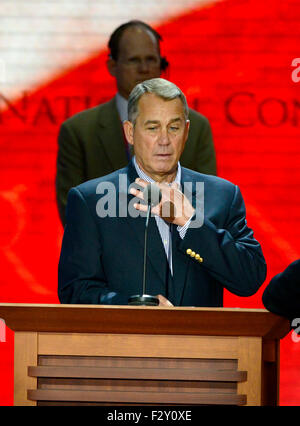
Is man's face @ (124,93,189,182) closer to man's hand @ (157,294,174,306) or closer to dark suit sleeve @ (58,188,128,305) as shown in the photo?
dark suit sleeve @ (58,188,128,305)

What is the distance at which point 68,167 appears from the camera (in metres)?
4.35

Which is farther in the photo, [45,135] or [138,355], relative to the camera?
[45,135]

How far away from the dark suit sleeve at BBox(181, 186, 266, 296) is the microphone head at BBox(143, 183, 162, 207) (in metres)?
0.13

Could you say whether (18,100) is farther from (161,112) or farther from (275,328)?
(275,328)

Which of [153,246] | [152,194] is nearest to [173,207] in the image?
[152,194]

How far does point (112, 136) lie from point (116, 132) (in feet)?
0.09

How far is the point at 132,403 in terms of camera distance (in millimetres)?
2463

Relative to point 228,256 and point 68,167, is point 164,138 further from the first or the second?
point 68,167

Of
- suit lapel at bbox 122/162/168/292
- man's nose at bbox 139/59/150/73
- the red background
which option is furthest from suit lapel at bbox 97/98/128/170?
suit lapel at bbox 122/162/168/292

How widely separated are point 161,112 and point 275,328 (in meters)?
0.87

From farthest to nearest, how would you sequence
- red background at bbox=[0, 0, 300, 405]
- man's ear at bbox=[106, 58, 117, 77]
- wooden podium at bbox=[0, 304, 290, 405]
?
red background at bbox=[0, 0, 300, 405], man's ear at bbox=[106, 58, 117, 77], wooden podium at bbox=[0, 304, 290, 405]

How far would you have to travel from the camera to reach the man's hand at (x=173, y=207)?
2.90 metres

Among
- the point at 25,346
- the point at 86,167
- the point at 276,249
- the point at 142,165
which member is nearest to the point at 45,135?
the point at 86,167

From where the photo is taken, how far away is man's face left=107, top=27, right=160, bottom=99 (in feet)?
14.4
